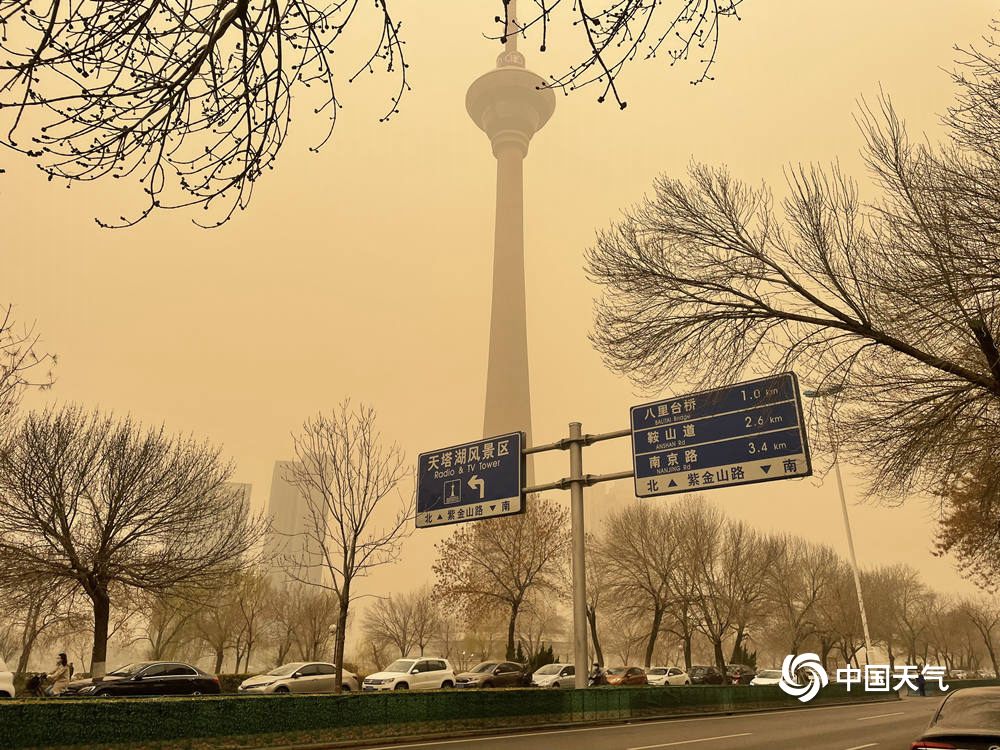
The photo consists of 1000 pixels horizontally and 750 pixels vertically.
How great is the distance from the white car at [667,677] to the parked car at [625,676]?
63.3 inches

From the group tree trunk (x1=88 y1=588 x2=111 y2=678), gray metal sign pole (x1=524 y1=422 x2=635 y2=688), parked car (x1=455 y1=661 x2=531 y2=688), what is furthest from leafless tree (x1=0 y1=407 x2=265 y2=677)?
gray metal sign pole (x1=524 y1=422 x2=635 y2=688)

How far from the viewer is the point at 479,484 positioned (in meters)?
17.6

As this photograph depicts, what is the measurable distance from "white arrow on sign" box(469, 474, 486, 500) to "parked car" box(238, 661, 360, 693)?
8.81 meters

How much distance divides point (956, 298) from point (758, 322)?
2.76 m

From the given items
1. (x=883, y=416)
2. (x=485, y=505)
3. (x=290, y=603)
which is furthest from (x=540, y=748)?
(x=290, y=603)

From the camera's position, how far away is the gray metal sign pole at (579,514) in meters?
16.2

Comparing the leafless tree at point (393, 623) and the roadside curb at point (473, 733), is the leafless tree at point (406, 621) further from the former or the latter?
the roadside curb at point (473, 733)

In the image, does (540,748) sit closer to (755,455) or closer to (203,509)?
(755,455)

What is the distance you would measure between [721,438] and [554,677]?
16836 mm

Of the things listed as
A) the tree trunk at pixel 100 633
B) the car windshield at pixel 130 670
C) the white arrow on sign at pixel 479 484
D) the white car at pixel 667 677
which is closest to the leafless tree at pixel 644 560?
the white car at pixel 667 677

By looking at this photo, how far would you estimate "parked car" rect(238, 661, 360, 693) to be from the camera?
69.6 ft

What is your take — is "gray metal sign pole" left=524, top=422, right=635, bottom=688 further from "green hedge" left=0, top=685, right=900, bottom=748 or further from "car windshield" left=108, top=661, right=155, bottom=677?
"car windshield" left=108, top=661, right=155, bottom=677

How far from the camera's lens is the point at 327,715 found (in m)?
13.0

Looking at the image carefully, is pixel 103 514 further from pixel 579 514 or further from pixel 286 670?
pixel 579 514
